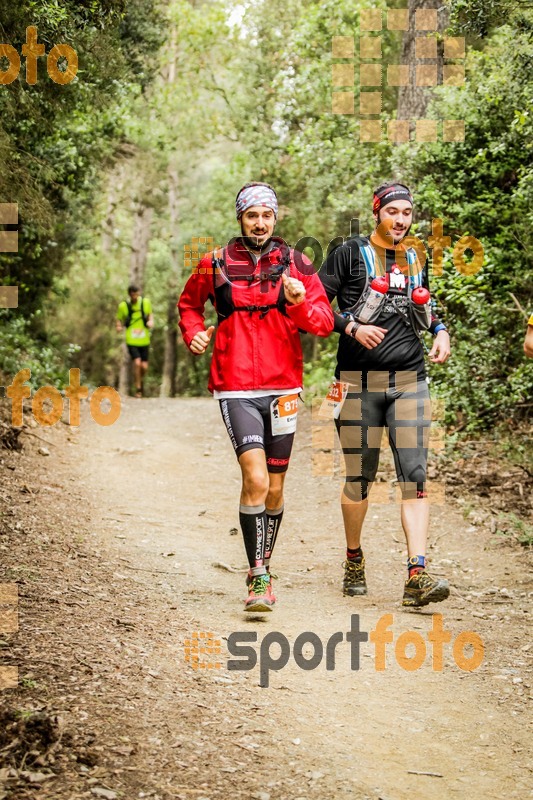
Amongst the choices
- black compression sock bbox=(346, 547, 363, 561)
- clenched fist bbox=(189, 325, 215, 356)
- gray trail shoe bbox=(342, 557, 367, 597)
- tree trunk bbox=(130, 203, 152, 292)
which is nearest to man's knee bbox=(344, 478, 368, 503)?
black compression sock bbox=(346, 547, 363, 561)

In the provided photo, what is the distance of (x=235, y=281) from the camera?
17.4ft

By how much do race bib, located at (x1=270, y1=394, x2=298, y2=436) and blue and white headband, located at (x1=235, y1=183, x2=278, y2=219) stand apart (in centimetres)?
116

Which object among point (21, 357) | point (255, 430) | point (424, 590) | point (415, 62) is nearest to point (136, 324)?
point (21, 357)

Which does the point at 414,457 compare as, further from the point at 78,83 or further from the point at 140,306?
the point at 140,306

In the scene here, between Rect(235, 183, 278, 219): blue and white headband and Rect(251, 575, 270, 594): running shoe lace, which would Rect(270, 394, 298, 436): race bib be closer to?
Rect(251, 575, 270, 594): running shoe lace

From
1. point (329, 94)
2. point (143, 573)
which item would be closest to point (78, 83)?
point (143, 573)

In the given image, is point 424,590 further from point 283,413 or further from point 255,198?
point 255,198

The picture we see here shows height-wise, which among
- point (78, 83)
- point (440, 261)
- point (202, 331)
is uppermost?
point (78, 83)

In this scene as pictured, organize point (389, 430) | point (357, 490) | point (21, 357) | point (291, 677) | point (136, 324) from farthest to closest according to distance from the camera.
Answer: point (136, 324) < point (21, 357) < point (357, 490) < point (389, 430) < point (291, 677)

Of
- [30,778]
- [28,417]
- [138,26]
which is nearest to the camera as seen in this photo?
[30,778]

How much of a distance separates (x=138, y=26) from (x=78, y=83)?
4464 mm

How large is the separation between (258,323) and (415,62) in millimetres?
7543

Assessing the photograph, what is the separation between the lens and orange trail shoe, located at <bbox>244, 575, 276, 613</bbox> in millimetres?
5184

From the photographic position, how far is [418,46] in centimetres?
1134
